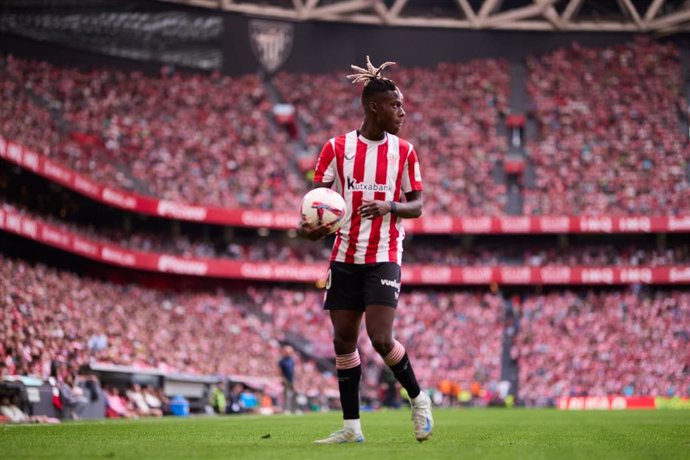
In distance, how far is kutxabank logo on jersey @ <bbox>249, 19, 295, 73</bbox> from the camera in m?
50.9

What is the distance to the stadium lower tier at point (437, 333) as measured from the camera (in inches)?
1341

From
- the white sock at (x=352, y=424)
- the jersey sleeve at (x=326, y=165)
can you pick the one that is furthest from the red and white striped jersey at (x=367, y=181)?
the white sock at (x=352, y=424)

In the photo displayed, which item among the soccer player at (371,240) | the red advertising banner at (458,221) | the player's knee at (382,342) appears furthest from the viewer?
the red advertising banner at (458,221)

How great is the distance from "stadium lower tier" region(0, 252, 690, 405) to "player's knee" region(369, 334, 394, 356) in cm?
2293

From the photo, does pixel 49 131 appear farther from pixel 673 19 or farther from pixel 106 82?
pixel 673 19

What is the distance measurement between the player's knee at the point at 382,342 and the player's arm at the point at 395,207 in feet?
3.11

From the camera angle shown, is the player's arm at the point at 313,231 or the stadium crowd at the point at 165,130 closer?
the player's arm at the point at 313,231

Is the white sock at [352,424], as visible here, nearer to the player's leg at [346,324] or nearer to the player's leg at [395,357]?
the player's leg at [346,324]

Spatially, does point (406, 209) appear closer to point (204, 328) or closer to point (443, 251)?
point (204, 328)

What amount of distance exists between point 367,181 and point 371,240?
505 mm

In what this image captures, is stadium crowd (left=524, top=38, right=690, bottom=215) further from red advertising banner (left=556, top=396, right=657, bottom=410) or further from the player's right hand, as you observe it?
the player's right hand

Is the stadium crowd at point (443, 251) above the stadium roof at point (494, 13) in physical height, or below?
below

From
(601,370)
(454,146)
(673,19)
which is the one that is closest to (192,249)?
(454,146)

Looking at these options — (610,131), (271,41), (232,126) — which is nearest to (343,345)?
(232,126)
